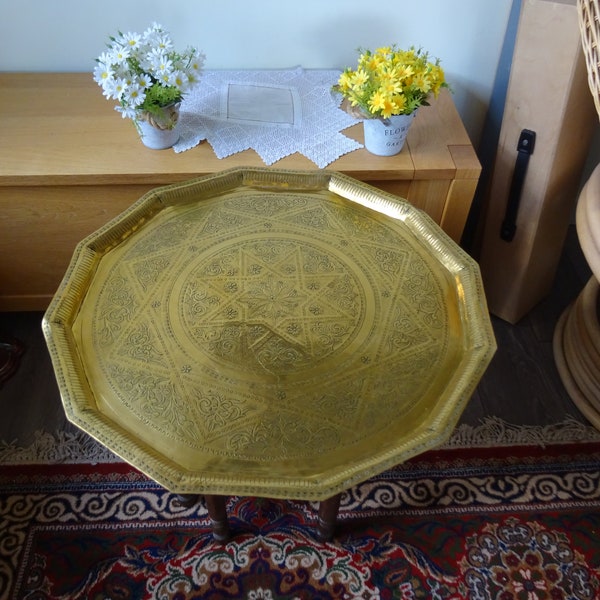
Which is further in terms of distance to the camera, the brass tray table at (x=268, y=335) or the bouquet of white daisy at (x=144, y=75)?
the bouquet of white daisy at (x=144, y=75)

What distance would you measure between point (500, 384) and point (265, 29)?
50.6 inches

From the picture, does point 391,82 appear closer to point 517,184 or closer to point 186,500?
point 517,184

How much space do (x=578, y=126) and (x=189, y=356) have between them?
45.1 inches

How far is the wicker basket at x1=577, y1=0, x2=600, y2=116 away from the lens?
1053 millimetres

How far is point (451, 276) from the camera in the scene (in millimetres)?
1180

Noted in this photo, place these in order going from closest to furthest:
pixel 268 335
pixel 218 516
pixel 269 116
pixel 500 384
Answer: pixel 268 335 → pixel 218 516 → pixel 269 116 → pixel 500 384

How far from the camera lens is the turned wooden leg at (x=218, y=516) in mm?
1201

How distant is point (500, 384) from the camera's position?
1.73 meters

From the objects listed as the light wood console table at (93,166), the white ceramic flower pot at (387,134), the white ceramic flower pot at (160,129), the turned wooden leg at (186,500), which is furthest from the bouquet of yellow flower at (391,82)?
the turned wooden leg at (186,500)

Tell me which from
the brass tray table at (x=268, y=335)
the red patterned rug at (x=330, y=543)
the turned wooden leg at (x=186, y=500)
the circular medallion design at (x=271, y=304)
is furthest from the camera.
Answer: the turned wooden leg at (x=186, y=500)

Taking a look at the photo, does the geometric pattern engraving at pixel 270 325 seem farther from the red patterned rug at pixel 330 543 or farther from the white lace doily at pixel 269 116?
the red patterned rug at pixel 330 543

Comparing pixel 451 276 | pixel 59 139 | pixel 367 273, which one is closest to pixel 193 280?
pixel 367 273

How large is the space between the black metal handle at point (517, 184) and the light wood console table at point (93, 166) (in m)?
0.15

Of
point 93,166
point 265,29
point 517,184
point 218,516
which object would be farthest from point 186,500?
point 265,29
